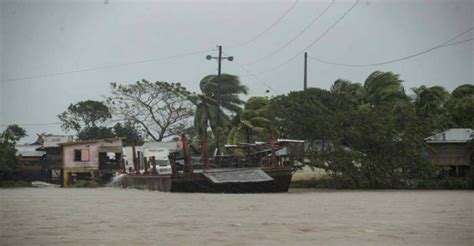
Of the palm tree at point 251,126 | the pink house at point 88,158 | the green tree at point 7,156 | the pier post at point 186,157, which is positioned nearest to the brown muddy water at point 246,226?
the pier post at point 186,157

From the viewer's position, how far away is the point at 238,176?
77.4 feet

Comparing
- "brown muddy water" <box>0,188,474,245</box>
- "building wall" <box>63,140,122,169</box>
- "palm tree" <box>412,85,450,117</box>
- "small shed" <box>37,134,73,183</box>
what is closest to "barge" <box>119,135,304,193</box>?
"brown muddy water" <box>0,188,474,245</box>

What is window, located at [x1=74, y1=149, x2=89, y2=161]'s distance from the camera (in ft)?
151

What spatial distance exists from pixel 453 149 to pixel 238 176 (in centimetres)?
1057

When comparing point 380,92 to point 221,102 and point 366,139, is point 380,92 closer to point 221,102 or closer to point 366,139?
point 366,139

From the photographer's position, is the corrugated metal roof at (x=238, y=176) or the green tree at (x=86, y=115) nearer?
the corrugated metal roof at (x=238, y=176)

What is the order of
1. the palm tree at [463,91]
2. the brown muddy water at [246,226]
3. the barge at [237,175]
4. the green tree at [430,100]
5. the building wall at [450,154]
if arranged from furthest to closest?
1. the palm tree at [463,91]
2. the green tree at [430,100]
3. the building wall at [450,154]
4. the barge at [237,175]
5. the brown muddy water at [246,226]

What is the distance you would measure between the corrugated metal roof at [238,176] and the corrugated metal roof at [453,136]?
905cm

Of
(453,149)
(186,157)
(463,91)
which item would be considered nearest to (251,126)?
(186,157)

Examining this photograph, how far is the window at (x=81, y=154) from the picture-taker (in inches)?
1815

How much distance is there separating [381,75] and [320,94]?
3.90 meters

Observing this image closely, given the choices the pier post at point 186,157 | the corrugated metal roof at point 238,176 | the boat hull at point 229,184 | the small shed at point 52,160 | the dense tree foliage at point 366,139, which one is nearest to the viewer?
the corrugated metal roof at point 238,176

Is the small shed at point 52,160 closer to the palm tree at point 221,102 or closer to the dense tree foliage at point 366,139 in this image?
the palm tree at point 221,102

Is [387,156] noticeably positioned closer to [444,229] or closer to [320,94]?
[320,94]
